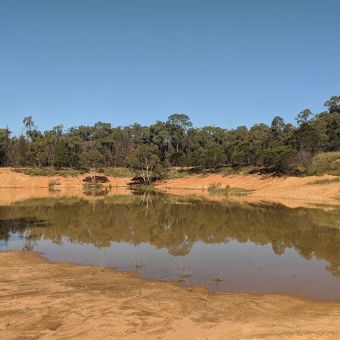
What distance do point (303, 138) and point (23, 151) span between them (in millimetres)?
65752

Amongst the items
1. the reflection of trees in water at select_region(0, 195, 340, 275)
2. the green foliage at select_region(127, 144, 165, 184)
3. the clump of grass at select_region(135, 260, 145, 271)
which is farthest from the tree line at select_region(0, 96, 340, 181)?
the clump of grass at select_region(135, 260, 145, 271)

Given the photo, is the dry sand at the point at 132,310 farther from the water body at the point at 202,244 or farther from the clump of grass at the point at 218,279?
the water body at the point at 202,244

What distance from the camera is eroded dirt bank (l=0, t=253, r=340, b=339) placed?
8688 mm

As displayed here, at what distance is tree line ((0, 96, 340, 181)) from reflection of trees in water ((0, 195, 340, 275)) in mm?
35011

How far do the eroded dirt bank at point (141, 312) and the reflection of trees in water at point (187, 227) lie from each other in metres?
6.33

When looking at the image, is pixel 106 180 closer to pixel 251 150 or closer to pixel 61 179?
pixel 61 179

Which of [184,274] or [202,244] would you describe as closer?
[184,274]

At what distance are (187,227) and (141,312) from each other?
686 inches

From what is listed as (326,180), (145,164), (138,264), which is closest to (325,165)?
(326,180)

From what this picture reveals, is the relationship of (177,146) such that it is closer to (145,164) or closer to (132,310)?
(145,164)

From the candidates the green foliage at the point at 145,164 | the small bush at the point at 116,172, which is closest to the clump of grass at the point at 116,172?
the small bush at the point at 116,172

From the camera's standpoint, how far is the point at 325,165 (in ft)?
202

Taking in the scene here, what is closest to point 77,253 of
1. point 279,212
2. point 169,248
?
point 169,248

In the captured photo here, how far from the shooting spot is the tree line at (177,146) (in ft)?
234
